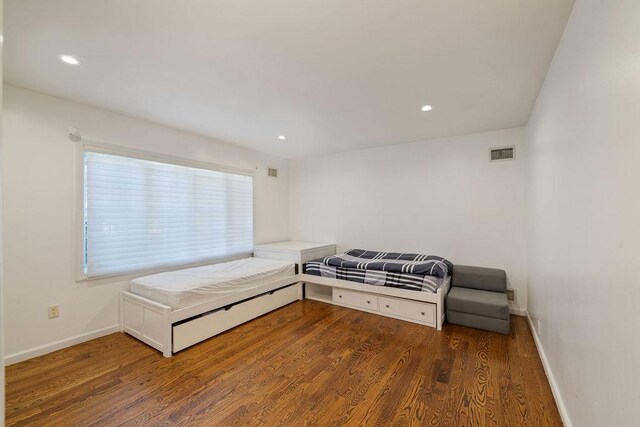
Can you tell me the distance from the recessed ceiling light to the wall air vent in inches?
173

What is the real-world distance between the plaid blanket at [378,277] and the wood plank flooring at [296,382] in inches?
19.7

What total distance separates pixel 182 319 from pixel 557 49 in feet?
12.2

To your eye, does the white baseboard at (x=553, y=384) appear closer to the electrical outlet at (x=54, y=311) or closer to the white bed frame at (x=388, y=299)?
the white bed frame at (x=388, y=299)

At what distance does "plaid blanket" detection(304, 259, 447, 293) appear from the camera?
3.16m

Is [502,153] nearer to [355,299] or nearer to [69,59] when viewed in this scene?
[355,299]

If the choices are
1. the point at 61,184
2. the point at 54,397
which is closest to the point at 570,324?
the point at 54,397

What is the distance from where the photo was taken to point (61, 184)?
104 inches

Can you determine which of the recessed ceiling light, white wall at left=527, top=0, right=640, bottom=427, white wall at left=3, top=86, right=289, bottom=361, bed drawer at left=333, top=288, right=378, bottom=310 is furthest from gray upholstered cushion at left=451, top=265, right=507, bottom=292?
the recessed ceiling light

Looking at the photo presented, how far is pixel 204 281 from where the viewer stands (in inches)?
116

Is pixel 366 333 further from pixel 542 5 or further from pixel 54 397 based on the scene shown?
pixel 542 5

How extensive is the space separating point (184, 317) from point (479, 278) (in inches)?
136

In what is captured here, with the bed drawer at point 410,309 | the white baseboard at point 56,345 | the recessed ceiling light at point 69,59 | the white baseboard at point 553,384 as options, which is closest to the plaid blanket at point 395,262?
the bed drawer at point 410,309

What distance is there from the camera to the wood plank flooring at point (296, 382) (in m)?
1.78

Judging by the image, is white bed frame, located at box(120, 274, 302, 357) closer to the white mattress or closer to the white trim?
the white mattress
